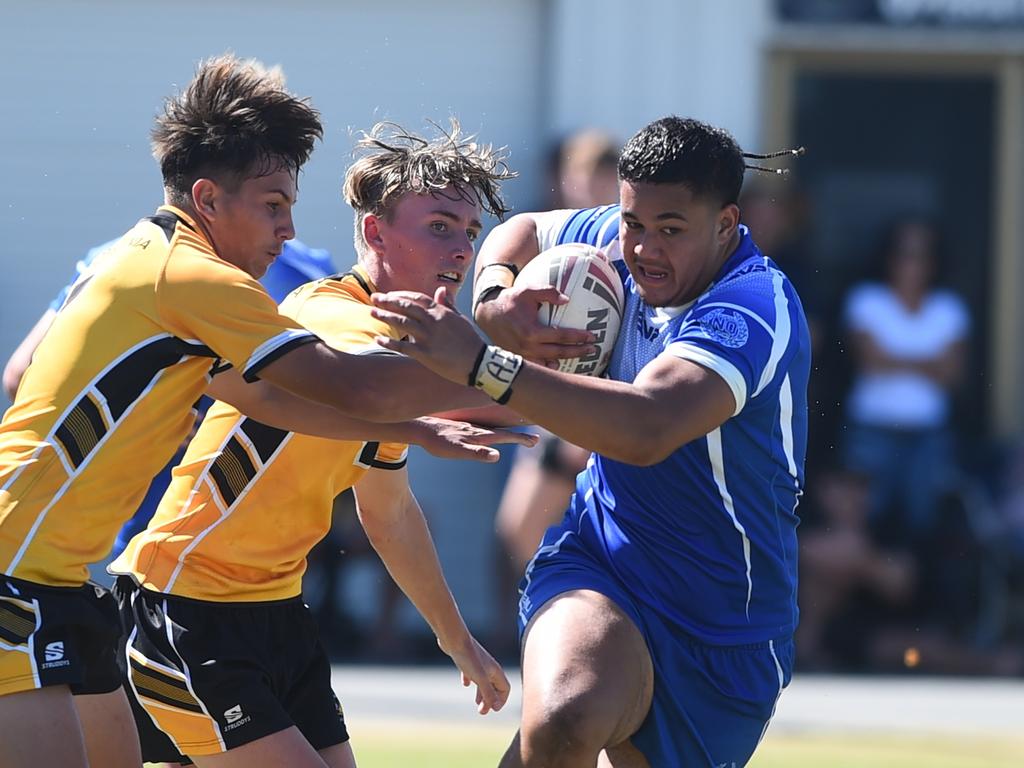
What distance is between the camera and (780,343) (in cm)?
464

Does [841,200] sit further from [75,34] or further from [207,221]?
[207,221]

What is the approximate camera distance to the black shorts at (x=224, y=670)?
4633 millimetres

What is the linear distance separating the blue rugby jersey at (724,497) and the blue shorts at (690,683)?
1.5 inches

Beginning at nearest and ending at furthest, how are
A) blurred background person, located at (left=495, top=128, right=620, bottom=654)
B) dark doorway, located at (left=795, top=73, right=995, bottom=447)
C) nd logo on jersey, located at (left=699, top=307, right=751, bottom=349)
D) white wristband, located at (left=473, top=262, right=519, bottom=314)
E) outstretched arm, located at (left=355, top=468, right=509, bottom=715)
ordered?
nd logo on jersey, located at (left=699, top=307, right=751, bottom=349) < white wristband, located at (left=473, top=262, right=519, bottom=314) < outstretched arm, located at (left=355, top=468, right=509, bottom=715) < blurred background person, located at (left=495, top=128, right=620, bottom=654) < dark doorway, located at (left=795, top=73, right=995, bottom=447)

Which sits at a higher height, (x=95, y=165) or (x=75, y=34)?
(x=75, y=34)

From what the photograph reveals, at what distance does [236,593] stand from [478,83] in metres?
7.50

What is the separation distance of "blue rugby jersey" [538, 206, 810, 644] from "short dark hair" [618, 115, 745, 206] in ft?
0.73

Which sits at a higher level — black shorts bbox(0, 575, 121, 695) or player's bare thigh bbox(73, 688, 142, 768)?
black shorts bbox(0, 575, 121, 695)

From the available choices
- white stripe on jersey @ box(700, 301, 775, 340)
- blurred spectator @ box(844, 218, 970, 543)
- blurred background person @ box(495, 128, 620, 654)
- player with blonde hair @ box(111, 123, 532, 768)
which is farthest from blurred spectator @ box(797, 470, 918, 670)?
white stripe on jersey @ box(700, 301, 775, 340)

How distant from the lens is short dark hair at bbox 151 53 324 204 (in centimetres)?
457

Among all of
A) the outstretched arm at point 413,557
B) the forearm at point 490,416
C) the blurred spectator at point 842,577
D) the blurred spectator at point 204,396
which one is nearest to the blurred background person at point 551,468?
the blurred spectator at point 842,577

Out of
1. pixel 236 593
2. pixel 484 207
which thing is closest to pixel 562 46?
pixel 484 207

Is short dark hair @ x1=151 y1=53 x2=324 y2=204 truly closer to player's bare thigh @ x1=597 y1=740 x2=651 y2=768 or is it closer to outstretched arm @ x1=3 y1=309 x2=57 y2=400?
outstretched arm @ x1=3 y1=309 x2=57 y2=400

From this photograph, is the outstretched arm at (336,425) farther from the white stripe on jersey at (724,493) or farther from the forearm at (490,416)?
the white stripe on jersey at (724,493)
